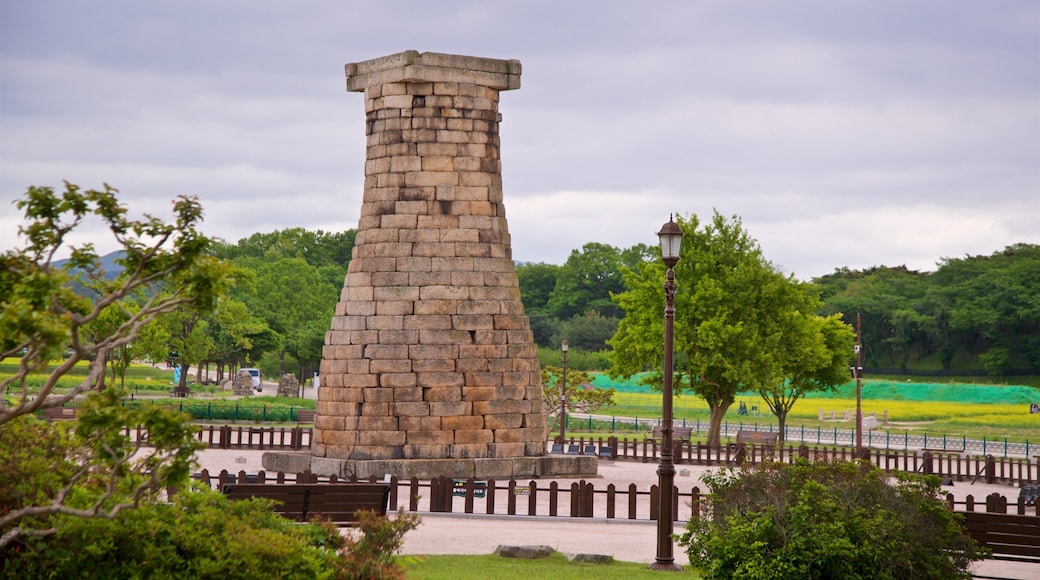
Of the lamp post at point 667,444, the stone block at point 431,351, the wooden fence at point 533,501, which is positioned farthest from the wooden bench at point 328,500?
the stone block at point 431,351

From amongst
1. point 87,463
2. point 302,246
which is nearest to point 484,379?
point 87,463

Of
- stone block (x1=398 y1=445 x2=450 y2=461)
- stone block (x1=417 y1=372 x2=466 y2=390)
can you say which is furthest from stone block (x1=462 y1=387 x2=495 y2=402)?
stone block (x1=398 y1=445 x2=450 y2=461)

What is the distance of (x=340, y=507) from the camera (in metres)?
16.4

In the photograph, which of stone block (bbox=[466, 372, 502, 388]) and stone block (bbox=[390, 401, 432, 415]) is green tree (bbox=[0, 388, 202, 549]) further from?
stone block (bbox=[466, 372, 502, 388])

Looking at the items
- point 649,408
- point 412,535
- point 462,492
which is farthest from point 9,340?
point 649,408

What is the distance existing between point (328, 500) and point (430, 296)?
10248 mm

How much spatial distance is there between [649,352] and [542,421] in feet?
49.2

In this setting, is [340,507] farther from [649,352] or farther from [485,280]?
[649,352]

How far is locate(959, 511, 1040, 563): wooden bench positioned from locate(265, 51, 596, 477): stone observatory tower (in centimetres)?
1350

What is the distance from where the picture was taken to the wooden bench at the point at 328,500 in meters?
16.2

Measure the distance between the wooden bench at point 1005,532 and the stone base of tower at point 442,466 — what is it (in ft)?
41.7

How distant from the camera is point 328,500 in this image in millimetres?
16328

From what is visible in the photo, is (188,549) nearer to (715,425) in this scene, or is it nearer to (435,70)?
(435,70)

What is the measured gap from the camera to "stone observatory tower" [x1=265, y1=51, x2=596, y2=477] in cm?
2603
